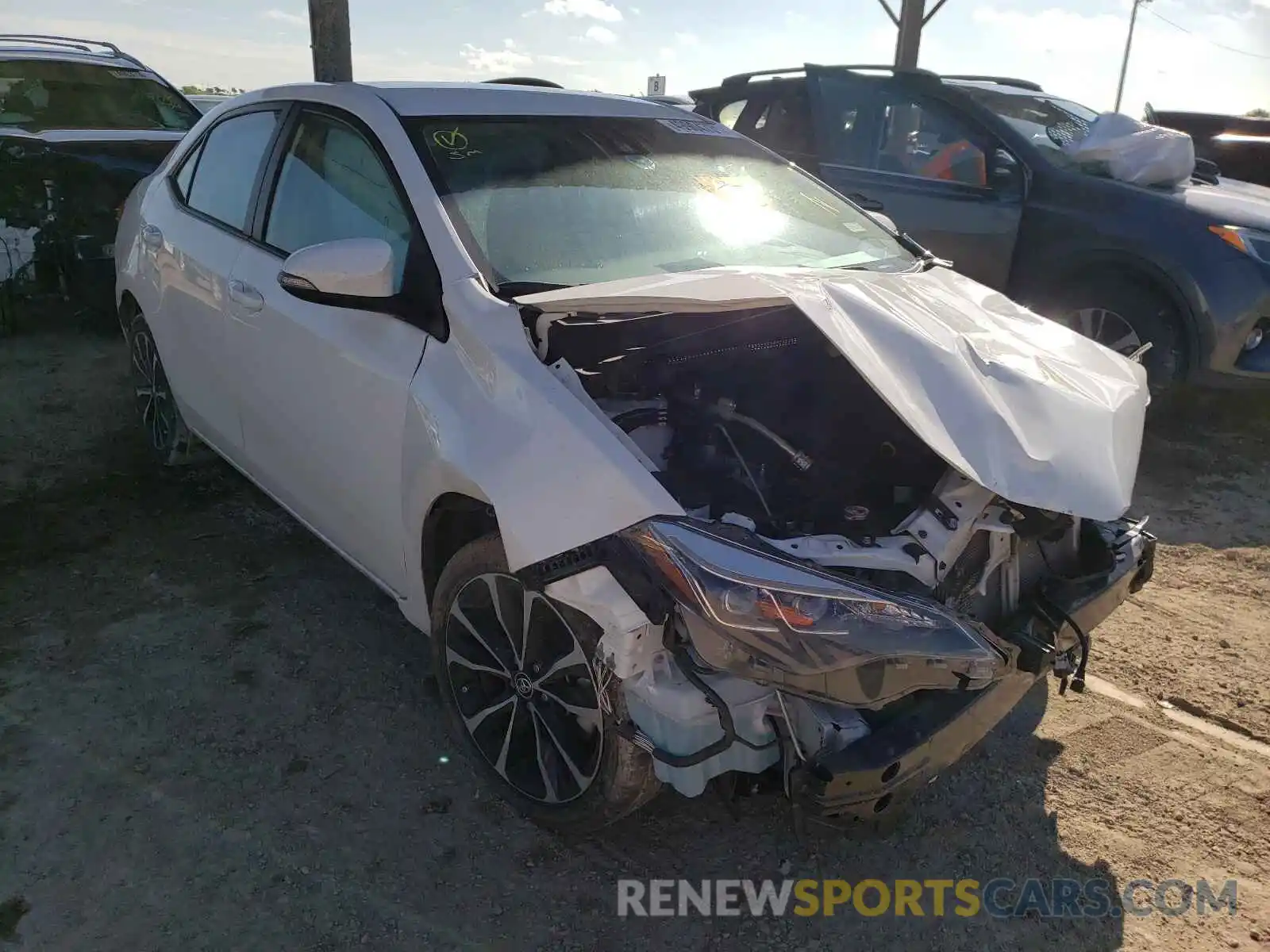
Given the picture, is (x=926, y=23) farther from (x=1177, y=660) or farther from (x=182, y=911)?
(x=182, y=911)

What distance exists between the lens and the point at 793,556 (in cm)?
204

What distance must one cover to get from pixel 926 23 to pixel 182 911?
36.0 feet

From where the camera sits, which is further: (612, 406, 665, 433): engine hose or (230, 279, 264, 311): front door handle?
(230, 279, 264, 311): front door handle

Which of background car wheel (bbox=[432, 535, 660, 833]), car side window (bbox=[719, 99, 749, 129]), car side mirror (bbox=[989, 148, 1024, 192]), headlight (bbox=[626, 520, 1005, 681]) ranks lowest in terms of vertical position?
background car wheel (bbox=[432, 535, 660, 833])

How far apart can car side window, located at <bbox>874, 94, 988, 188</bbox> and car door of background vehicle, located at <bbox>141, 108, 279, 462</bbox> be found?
4.03 meters

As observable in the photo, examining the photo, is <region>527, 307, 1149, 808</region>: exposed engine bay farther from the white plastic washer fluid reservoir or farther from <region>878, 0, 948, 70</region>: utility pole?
<region>878, 0, 948, 70</region>: utility pole

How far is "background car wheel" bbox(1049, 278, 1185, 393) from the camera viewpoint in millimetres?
5129

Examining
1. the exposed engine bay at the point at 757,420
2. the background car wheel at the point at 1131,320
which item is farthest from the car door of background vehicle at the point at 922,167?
the exposed engine bay at the point at 757,420

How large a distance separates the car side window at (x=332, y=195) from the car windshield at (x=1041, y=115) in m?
4.28

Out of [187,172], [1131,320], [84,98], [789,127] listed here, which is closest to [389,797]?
[187,172]

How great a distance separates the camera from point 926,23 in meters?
10.5

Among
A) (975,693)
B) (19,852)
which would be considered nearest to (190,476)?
(19,852)

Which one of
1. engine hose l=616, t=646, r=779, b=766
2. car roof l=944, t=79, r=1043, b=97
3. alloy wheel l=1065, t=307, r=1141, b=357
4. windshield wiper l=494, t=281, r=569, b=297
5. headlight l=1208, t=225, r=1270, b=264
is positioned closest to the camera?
engine hose l=616, t=646, r=779, b=766

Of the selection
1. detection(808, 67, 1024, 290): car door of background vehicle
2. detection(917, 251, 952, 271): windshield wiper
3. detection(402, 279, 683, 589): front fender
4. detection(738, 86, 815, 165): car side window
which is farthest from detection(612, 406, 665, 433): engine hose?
detection(738, 86, 815, 165): car side window
